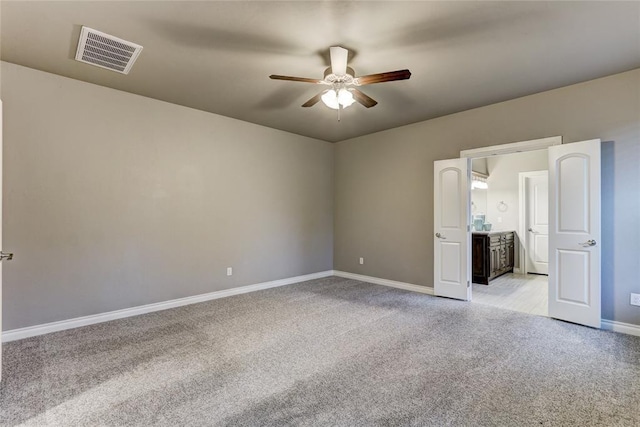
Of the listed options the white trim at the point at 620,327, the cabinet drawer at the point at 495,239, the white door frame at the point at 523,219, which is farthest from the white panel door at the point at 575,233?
the white door frame at the point at 523,219

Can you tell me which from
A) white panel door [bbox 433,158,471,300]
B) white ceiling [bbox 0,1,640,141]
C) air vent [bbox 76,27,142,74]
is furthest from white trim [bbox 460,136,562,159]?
air vent [bbox 76,27,142,74]

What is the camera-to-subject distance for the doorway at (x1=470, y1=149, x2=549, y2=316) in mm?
5484

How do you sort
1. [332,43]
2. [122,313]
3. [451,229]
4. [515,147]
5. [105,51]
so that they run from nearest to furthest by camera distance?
1. [332,43]
2. [105,51]
3. [122,313]
4. [515,147]
5. [451,229]

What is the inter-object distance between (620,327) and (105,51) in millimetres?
5877

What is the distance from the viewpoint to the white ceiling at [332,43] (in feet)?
7.42

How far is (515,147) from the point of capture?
13.0 ft

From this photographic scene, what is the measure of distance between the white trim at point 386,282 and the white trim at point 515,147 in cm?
216

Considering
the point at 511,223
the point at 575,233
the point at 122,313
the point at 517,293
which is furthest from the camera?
the point at 511,223

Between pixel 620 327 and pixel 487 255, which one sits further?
pixel 487 255

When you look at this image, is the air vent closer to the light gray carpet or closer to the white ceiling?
the white ceiling

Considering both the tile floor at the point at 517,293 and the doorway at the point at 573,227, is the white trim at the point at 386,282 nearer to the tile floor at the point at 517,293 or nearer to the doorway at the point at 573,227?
the tile floor at the point at 517,293

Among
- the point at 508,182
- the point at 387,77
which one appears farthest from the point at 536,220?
the point at 387,77

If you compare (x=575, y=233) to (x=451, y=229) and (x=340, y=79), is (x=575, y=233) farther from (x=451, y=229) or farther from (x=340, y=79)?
(x=340, y=79)

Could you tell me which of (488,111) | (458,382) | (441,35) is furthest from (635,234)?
(441,35)
